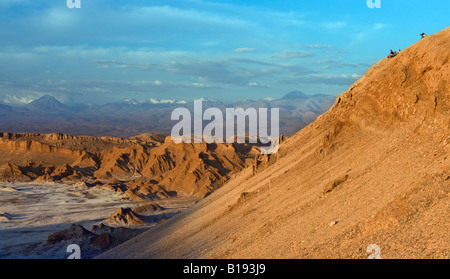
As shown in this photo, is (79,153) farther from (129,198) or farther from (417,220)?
(417,220)

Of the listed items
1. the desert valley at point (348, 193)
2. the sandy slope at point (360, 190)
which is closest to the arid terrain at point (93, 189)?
Result: the desert valley at point (348, 193)

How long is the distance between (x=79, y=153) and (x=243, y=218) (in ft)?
172

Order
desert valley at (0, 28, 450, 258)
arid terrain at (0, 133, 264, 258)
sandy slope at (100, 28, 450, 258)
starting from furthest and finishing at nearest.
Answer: arid terrain at (0, 133, 264, 258) → desert valley at (0, 28, 450, 258) → sandy slope at (100, 28, 450, 258)

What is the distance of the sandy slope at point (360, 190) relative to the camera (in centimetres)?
719

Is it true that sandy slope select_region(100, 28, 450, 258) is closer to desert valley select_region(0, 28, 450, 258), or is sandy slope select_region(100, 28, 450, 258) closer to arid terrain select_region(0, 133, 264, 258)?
desert valley select_region(0, 28, 450, 258)

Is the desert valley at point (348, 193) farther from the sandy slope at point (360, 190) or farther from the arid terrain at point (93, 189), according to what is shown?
the arid terrain at point (93, 189)

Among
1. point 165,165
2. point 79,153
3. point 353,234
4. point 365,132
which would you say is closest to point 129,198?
point 165,165

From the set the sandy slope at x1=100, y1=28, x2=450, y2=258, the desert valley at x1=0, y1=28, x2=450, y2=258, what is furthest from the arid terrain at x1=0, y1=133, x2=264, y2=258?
the sandy slope at x1=100, y1=28, x2=450, y2=258

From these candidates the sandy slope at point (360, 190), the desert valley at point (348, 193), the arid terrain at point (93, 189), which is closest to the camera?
the sandy slope at point (360, 190)

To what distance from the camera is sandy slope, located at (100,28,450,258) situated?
7.19 metres

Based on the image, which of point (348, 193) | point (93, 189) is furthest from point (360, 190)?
point (93, 189)

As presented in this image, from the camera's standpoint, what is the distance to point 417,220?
23.0 ft

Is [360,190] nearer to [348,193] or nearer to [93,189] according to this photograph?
[348,193]

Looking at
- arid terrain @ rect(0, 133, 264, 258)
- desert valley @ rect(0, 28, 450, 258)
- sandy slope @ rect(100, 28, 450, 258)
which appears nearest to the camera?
sandy slope @ rect(100, 28, 450, 258)
